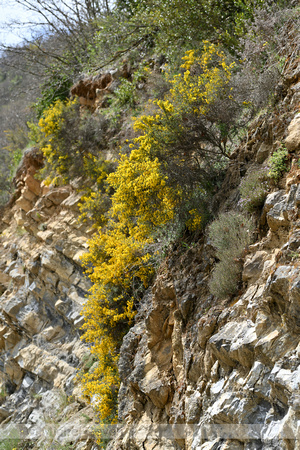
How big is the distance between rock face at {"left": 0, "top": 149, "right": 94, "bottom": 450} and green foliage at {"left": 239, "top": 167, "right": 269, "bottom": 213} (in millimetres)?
5295

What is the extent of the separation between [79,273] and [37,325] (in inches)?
79.4

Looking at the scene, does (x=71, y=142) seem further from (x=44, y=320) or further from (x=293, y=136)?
(x=293, y=136)

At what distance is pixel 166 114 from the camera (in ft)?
20.7

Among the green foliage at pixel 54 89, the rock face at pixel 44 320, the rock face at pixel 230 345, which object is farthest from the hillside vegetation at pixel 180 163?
the green foliage at pixel 54 89

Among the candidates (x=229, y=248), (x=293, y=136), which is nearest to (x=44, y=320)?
(x=229, y=248)

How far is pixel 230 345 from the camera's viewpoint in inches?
145

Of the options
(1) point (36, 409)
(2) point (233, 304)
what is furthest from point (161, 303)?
(1) point (36, 409)

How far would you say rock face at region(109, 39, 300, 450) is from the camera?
3176 mm

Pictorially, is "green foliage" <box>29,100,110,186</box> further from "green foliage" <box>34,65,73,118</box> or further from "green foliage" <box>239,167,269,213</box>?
"green foliage" <box>239,167,269,213</box>

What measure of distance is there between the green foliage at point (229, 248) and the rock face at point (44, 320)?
185 inches

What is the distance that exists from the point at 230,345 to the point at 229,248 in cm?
122

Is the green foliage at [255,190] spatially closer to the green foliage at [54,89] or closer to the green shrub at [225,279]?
the green shrub at [225,279]

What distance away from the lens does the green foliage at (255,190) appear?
4547mm

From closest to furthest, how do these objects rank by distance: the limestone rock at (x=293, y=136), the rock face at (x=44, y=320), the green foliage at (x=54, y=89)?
1. the limestone rock at (x=293, y=136)
2. the rock face at (x=44, y=320)
3. the green foliage at (x=54, y=89)
